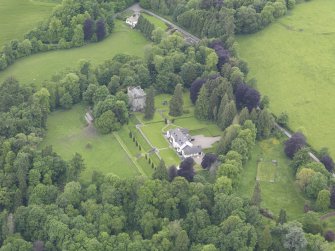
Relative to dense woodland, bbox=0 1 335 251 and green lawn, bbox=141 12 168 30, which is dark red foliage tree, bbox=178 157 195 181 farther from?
green lawn, bbox=141 12 168 30

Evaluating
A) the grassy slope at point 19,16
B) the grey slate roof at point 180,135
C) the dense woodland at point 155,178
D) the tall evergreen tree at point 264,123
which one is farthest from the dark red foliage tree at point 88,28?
the tall evergreen tree at point 264,123

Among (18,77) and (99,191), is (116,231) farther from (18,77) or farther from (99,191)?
(18,77)

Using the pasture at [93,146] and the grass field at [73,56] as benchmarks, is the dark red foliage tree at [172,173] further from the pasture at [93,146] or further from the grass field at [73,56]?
the grass field at [73,56]

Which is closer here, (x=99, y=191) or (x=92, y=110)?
(x=99, y=191)

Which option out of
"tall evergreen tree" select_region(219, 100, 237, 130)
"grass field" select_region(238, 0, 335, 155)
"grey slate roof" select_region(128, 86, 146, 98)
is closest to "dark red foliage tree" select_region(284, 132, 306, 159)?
"grass field" select_region(238, 0, 335, 155)

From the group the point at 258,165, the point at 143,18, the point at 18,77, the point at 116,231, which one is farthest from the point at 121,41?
the point at 116,231

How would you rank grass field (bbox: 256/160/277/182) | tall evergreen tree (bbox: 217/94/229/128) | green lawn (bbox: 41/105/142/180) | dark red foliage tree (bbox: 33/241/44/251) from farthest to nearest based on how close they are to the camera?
1. tall evergreen tree (bbox: 217/94/229/128)
2. green lawn (bbox: 41/105/142/180)
3. grass field (bbox: 256/160/277/182)
4. dark red foliage tree (bbox: 33/241/44/251)
